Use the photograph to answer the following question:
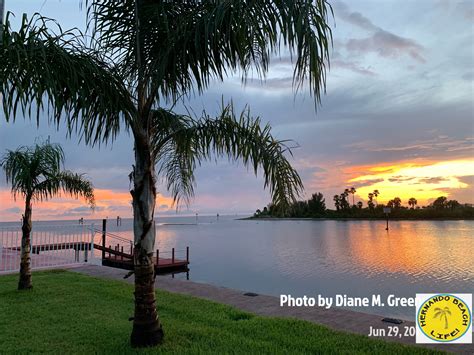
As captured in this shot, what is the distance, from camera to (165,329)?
5.17 meters

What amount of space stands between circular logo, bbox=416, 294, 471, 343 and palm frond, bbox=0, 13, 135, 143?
4.78m

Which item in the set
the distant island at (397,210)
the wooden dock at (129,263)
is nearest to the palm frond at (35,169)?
the wooden dock at (129,263)

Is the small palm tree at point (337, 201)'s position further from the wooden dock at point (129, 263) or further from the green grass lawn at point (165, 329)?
the green grass lawn at point (165, 329)

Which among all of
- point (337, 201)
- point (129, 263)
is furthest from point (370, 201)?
point (129, 263)

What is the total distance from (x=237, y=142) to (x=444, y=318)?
3812 mm

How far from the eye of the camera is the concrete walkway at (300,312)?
499cm

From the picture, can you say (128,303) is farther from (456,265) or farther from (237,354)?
(456,265)

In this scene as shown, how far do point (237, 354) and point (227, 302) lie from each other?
9.46 ft

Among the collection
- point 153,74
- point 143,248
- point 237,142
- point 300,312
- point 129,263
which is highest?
point 153,74

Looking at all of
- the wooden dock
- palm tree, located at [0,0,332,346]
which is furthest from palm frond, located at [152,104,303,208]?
the wooden dock

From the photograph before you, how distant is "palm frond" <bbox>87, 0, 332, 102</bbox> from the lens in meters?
3.29

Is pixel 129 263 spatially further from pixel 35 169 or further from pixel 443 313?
pixel 443 313

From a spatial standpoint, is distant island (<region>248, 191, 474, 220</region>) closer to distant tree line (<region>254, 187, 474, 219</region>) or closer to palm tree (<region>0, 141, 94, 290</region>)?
distant tree line (<region>254, 187, 474, 219</region>)

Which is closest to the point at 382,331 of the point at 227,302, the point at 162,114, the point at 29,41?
the point at 227,302
